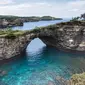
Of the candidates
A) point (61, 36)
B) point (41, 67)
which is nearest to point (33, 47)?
point (61, 36)

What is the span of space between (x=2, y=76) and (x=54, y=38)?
34679 millimetres

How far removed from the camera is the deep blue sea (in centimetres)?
4400

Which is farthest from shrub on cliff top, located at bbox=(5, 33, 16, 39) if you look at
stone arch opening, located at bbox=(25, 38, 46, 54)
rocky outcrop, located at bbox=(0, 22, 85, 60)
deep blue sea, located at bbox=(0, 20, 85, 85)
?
stone arch opening, located at bbox=(25, 38, 46, 54)

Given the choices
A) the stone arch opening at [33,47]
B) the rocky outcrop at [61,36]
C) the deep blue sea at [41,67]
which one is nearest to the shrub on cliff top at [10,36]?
the rocky outcrop at [61,36]

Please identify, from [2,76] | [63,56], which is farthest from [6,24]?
[2,76]

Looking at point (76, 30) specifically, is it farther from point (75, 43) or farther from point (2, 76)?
point (2, 76)

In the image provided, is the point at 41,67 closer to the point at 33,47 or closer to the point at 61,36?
the point at 61,36

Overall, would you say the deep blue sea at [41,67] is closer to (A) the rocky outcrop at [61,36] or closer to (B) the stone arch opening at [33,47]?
(A) the rocky outcrop at [61,36]

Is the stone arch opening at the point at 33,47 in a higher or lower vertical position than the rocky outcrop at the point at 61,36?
lower

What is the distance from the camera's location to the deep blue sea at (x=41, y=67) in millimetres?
44000

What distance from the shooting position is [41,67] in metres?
54.5

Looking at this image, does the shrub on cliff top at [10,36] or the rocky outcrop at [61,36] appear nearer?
the shrub on cliff top at [10,36]

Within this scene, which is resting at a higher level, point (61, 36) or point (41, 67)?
point (61, 36)

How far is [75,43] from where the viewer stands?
71500 millimetres
